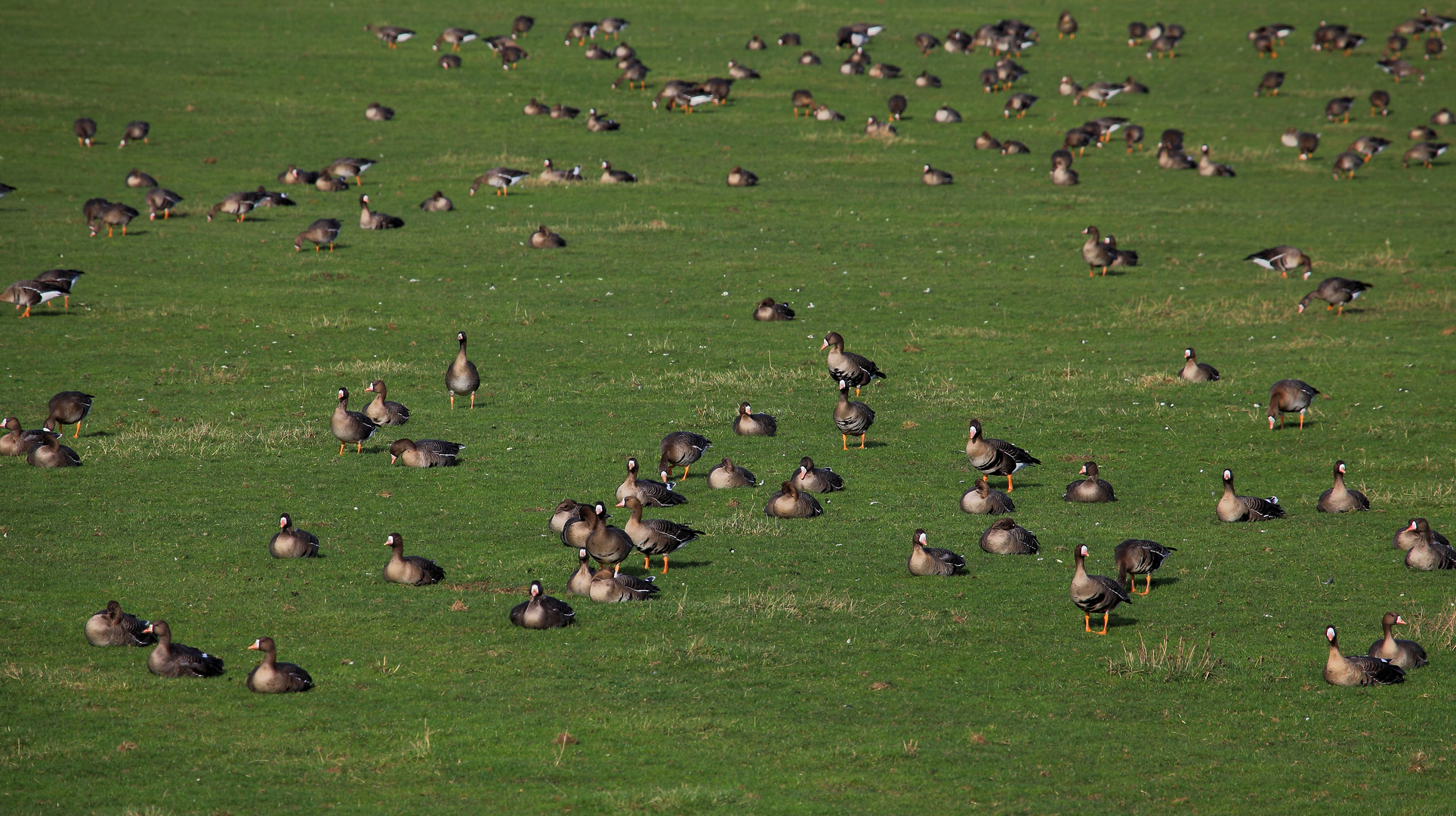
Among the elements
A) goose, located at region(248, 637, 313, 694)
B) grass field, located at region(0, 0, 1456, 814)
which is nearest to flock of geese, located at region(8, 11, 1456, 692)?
goose, located at region(248, 637, 313, 694)

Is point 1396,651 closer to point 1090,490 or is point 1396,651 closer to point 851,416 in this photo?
point 1090,490

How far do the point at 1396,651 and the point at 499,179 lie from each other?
3911 centimetres

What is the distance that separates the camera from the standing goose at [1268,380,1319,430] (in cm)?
2845

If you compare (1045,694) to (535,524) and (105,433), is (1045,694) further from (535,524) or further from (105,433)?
(105,433)

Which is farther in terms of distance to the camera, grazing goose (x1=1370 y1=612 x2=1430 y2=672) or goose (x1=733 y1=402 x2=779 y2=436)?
Answer: goose (x1=733 y1=402 x2=779 y2=436)

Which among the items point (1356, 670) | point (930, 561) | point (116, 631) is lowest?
point (116, 631)

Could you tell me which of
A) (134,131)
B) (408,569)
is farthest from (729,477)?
(134,131)

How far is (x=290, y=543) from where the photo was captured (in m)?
20.5

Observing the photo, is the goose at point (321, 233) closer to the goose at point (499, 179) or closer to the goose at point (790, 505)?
the goose at point (499, 179)

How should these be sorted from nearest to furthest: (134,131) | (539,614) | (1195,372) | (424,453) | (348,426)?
1. (539,614)
2. (424,453)
3. (348,426)
4. (1195,372)
5. (134,131)

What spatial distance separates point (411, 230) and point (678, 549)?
27456 mm

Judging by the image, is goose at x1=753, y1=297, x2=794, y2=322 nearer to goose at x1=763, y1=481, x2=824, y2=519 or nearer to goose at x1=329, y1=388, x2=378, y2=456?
goose at x1=329, y1=388, x2=378, y2=456

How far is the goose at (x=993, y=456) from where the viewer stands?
80.5 ft

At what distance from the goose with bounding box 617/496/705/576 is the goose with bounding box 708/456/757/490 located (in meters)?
3.59
